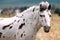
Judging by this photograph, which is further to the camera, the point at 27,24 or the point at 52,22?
the point at 52,22

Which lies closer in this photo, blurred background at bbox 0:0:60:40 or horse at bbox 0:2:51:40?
horse at bbox 0:2:51:40

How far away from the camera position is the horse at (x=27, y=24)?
1015 cm

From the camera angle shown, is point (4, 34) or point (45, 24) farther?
point (4, 34)

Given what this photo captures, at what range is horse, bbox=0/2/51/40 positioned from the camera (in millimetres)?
10148

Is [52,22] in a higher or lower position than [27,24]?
lower

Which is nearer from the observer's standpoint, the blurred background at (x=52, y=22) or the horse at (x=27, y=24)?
the horse at (x=27, y=24)

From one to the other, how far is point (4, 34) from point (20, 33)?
74 cm

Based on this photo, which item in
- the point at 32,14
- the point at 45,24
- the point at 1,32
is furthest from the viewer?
the point at 1,32

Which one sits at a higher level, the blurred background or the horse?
the horse

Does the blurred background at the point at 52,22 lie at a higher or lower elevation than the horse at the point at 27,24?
lower

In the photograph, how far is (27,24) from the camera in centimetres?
1088

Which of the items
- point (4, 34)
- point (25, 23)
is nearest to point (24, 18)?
point (25, 23)

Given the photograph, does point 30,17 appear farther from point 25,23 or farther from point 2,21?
point 2,21

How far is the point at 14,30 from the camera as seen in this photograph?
11.1m
